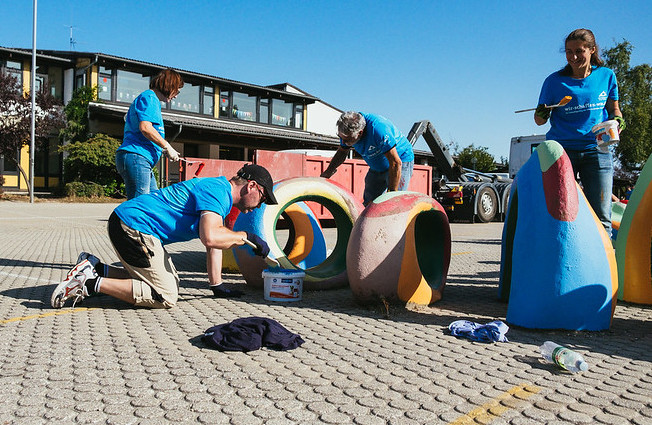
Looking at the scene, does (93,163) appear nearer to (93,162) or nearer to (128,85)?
(93,162)

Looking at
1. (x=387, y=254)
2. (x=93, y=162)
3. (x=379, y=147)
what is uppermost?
(x=93, y=162)

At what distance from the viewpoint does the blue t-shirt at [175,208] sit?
4426 mm

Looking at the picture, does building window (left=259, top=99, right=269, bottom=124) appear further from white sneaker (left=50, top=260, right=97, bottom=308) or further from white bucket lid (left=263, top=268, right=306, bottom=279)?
white sneaker (left=50, top=260, right=97, bottom=308)

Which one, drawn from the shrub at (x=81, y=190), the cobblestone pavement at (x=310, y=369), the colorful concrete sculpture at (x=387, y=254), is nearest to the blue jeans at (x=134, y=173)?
the cobblestone pavement at (x=310, y=369)

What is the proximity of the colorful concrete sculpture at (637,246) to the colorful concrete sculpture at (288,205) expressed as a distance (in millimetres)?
2685

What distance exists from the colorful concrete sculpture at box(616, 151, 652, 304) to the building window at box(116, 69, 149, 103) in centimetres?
3027

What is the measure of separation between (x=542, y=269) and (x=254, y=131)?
95.1ft

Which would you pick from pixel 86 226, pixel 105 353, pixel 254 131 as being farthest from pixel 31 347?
pixel 254 131

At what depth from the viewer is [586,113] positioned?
4789 mm

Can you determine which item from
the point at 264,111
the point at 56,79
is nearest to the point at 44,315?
the point at 56,79

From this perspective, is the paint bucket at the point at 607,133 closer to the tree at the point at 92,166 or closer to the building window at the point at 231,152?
the tree at the point at 92,166

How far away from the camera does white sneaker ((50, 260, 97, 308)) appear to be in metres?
4.43

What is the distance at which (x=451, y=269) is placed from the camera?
754cm

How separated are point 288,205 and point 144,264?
1.91 meters
